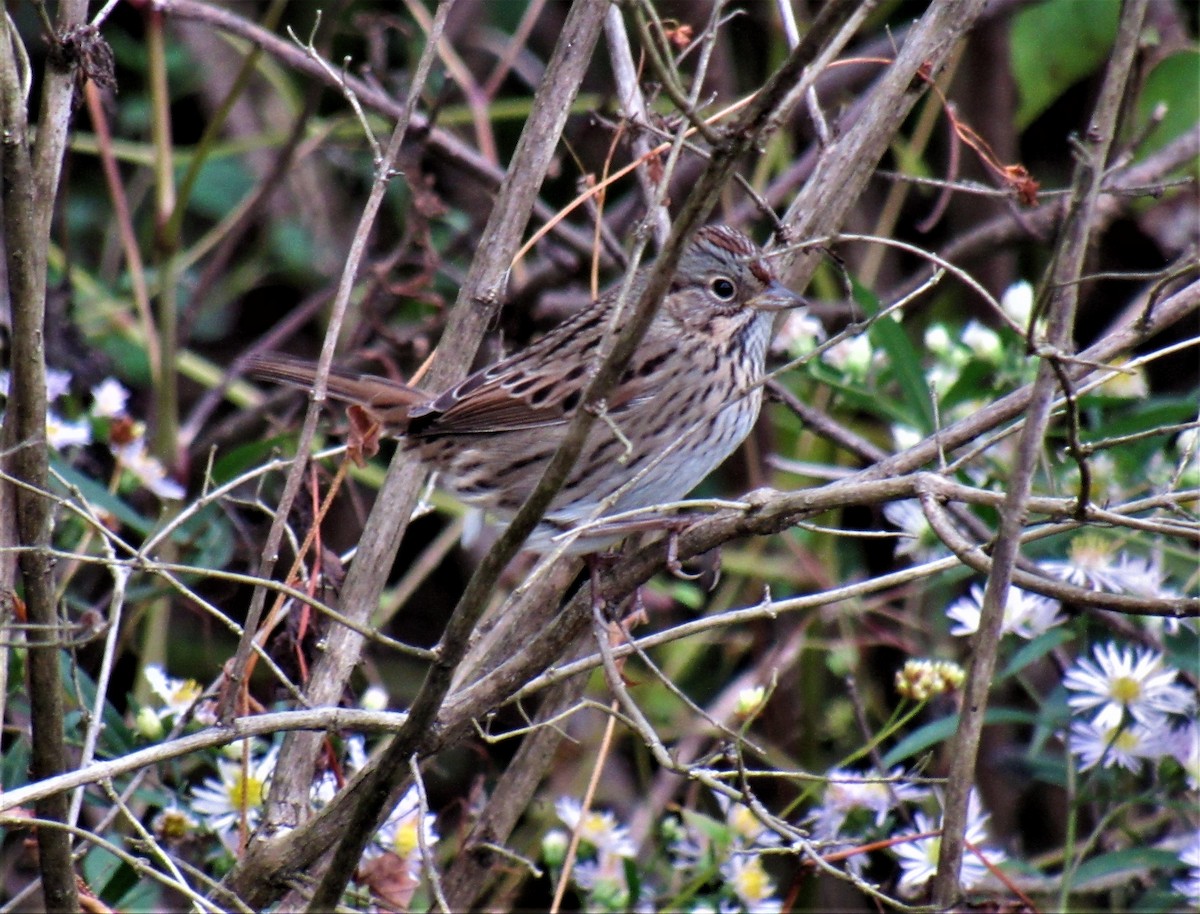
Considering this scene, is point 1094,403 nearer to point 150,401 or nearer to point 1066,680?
point 1066,680

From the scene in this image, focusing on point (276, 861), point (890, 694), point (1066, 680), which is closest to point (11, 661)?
point (276, 861)

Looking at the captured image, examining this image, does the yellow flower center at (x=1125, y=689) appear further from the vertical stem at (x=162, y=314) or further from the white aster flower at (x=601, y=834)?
the vertical stem at (x=162, y=314)

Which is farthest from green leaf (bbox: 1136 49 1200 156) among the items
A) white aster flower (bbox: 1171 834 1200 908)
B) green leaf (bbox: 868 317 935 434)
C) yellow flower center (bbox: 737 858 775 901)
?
yellow flower center (bbox: 737 858 775 901)

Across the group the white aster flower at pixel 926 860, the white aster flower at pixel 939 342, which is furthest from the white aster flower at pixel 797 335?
the white aster flower at pixel 926 860

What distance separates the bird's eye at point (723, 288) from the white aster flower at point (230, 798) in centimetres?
127

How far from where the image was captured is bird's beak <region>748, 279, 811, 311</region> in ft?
8.89

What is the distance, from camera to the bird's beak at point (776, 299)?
2.71 metres

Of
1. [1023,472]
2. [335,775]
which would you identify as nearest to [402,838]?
[335,775]

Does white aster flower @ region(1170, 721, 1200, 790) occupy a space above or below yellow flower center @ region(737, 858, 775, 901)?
above

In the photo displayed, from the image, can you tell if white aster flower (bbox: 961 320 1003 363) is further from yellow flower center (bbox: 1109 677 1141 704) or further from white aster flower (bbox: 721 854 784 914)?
white aster flower (bbox: 721 854 784 914)

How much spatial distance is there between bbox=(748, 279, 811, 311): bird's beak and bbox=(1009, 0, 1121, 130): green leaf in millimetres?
1993

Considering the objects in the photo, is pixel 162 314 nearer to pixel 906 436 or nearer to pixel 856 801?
pixel 906 436

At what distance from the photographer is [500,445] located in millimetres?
3070

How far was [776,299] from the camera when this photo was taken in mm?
2762
